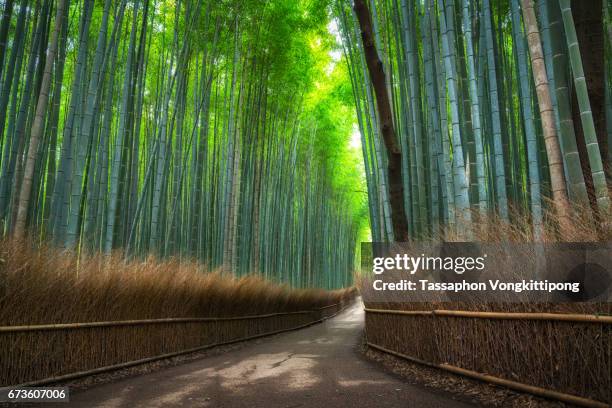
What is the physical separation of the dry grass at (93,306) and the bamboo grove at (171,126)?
0.48 metres

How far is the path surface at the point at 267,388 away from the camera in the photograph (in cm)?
288

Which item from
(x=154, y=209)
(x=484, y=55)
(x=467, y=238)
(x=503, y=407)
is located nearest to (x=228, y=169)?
(x=154, y=209)

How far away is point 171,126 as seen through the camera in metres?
6.86

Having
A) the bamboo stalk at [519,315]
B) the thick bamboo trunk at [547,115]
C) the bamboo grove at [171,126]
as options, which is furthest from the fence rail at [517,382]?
the bamboo grove at [171,126]

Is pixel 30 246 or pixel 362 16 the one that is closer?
pixel 30 246

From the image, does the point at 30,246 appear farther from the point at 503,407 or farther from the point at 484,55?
the point at 484,55

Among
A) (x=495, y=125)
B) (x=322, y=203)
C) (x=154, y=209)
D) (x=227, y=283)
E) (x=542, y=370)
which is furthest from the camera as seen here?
(x=322, y=203)

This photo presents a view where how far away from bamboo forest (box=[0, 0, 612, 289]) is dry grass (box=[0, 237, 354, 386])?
0.35 m

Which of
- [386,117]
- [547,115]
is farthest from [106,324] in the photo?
[547,115]

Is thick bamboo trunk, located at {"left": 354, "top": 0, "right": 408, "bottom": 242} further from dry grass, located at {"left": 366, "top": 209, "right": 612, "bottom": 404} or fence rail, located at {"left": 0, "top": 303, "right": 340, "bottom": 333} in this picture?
fence rail, located at {"left": 0, "top": 303, "right": 340, "bottom": 333}

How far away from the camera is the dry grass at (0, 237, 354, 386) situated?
121 inches

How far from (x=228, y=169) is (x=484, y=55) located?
429 centimetres

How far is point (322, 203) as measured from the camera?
57.5ft

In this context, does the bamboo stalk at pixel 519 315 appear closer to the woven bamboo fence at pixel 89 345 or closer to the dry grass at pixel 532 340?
the dry grass at pixel 532 340
